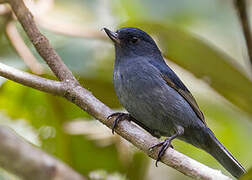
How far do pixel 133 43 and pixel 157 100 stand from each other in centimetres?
77

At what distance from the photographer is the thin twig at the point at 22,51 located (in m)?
4.68

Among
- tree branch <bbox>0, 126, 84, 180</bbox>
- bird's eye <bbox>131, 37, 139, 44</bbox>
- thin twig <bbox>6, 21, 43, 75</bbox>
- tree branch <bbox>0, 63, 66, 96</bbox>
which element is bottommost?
tree branch <bbox>0, 126, 84, 180</bbox>

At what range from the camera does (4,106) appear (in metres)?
4.80

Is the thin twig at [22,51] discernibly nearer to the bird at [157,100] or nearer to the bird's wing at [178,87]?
the bird at [157,100]

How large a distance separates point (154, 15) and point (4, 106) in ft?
7.01

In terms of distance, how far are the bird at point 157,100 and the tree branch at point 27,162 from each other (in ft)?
2.04

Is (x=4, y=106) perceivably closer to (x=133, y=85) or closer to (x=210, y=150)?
(x=133, y=85)

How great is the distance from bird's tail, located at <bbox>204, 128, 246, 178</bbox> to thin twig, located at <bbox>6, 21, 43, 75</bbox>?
1629mm

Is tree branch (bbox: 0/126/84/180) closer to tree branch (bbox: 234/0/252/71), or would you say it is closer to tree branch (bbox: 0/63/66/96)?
tree branch (bbox: 0/63/66/96)

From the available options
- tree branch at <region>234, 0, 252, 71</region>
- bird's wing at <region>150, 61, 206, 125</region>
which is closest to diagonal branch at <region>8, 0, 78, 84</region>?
bird's wing at <region>150, 61, 206, 125</region>

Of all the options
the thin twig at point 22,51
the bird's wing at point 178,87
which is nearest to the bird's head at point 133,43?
the bird's wing at point 178,87

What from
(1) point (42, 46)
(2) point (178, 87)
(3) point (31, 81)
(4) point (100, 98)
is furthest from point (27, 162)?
(2) point (178, 87)

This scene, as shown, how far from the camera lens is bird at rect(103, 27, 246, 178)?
416cm

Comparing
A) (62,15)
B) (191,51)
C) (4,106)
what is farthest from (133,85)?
(62,15)
